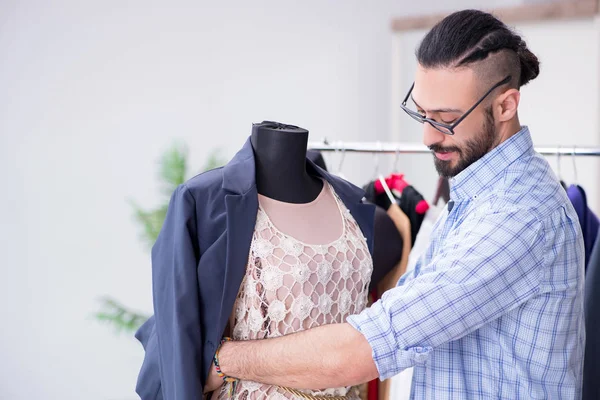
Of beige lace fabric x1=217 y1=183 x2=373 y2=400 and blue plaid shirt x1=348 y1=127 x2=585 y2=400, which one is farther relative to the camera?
beige lace fabric x1=217 y1=183 x2=373 y2=400

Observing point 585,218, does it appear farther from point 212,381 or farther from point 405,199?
point 212,381

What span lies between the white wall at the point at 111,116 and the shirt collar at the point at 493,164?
190 centimetres

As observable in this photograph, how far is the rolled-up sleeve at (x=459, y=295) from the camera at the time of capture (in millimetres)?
1137

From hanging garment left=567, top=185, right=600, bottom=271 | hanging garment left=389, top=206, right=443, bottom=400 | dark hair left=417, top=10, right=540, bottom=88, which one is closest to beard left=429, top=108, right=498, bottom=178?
dark hair left=417, top=10, right=540, bottom=88

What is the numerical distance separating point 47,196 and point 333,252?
1731 millimetres

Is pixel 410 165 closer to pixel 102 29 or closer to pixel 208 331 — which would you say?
pixel 102 29

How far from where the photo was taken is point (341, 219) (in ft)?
4.63

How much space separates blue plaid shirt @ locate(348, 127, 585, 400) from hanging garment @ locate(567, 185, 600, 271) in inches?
21.9

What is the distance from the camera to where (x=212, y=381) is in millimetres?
1242

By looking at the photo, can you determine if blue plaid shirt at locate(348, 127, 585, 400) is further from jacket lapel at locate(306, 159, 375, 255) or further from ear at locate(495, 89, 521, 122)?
jacket lapel at locate(306, 159, 375, 255)

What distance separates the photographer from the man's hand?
1.23m

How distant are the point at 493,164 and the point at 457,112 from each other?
0.13 meters

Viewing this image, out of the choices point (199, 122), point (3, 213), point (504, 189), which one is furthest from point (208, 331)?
point (199, 122)

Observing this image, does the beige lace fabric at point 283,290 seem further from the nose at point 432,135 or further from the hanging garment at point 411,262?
the hanging garment at point 411,262
